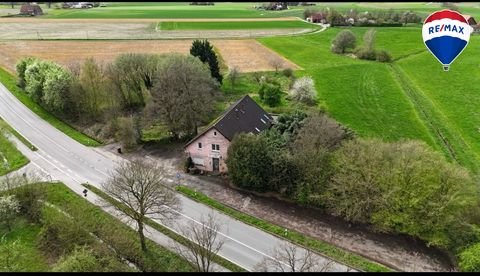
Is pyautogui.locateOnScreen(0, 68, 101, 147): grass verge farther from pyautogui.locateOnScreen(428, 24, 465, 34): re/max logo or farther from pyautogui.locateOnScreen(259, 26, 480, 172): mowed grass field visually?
pyautogui.locateOnScreen(428, 24, 465, 34): re/max logo

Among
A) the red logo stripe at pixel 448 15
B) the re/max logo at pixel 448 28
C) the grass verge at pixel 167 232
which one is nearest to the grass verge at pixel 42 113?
the grass verge at pixel 167 232

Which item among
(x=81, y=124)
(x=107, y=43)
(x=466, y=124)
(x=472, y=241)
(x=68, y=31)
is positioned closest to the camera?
(x=472, y=241)

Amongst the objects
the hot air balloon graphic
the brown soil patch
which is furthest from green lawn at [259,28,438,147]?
the hot air balloon graphic

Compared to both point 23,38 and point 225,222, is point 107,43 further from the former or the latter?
point 225,222

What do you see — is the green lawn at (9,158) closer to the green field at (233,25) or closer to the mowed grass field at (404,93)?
the mowed grass field at (404,93)

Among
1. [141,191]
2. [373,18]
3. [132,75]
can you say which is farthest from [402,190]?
[373,18]

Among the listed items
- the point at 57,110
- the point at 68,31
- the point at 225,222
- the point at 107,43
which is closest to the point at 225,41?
the point at 107,43

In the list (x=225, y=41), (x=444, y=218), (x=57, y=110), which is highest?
(x=225, y=41)
